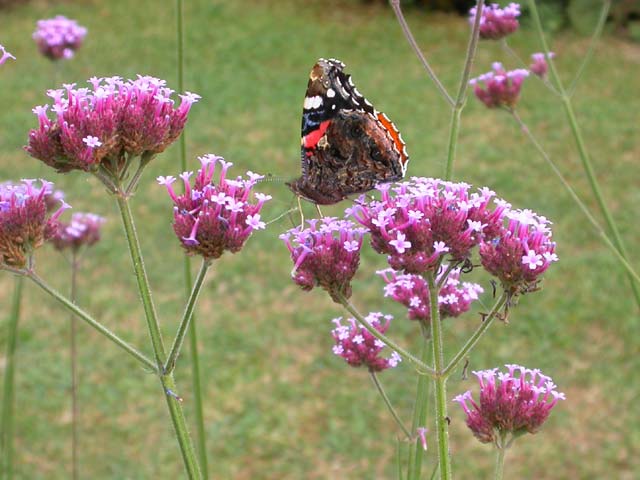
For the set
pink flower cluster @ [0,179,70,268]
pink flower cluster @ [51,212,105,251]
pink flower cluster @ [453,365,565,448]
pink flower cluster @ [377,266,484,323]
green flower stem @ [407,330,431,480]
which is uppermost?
pink flower cluster @ [0,179,70,268]

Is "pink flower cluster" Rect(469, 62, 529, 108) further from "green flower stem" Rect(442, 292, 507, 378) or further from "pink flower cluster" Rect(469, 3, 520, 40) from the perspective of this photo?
"green flower stem" Rect(442, 292, 507, 378)

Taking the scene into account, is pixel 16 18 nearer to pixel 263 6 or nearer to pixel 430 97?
pixel 263 6

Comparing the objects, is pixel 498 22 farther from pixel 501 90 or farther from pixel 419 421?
pixel 419 421

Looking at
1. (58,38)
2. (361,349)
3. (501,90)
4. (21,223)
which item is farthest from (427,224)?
(58,38)

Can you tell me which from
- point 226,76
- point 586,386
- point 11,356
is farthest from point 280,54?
point 11,356

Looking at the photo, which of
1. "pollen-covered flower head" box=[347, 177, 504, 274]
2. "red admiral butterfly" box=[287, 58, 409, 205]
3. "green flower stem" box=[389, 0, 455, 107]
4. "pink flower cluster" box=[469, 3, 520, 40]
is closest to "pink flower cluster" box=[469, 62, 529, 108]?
"pink flower cluster" box=[469, 3, 520, 40]

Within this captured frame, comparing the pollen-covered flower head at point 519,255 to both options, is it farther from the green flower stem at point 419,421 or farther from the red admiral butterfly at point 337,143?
the red admiral butterfly at point 337,143
